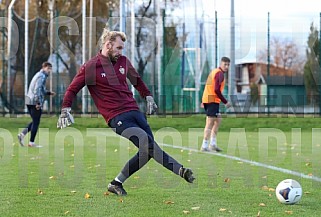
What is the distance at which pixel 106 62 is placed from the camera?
7.50 meters

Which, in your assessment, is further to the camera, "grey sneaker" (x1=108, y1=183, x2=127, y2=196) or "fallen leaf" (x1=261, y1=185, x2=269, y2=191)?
"fallen leaf" (x1=261, y1=185, x2=269, y2=191)

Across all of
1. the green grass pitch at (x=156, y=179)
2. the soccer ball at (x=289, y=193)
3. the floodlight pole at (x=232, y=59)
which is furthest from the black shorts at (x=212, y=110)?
the floodlight pole at (x=232, y=59)

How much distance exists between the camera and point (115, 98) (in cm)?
750

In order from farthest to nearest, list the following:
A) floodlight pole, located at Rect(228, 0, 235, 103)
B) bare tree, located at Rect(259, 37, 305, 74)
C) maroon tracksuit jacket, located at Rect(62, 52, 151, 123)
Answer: bare tree, located at Rect(259, 37, 305, 74)
floodlight pole, located at Rect(228, 0, 235, 103)
maroon tracksuit jacket, located at Rect(62, 52, 151, 123)

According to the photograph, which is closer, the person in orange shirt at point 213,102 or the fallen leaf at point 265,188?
the fallen leaf at point 265,188

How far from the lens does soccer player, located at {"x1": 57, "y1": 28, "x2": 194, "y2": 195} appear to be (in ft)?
24.1

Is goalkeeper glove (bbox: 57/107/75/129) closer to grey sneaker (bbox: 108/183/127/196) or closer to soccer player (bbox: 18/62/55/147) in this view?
grey sneaker (bbox: 108/183/127/196)

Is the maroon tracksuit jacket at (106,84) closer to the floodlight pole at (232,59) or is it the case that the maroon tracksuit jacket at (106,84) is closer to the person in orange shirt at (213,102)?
the person in orange shirt at (213,102)

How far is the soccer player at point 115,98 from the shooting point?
7359mm

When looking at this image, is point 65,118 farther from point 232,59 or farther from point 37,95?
point 232,59

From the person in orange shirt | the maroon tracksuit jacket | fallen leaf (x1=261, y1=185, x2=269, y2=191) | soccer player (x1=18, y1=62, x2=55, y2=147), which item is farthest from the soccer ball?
soccer player (x1=18, y1=62, x2=55, y2=147)

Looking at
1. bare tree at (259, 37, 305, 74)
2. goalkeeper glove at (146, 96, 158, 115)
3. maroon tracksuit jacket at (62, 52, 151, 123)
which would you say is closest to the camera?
maroon tracksuit jacket at (62, 52, 151, 123)

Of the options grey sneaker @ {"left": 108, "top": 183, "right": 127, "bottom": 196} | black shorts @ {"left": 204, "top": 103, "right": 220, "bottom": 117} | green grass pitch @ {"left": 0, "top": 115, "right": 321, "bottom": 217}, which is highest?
black shorts @ {"left": 204, "top": 103, "right": 220, "bottom": 117}

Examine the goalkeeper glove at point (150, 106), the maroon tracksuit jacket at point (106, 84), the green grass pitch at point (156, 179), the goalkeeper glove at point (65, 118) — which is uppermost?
the maroon tracksuit jacket at point (106, 84)
